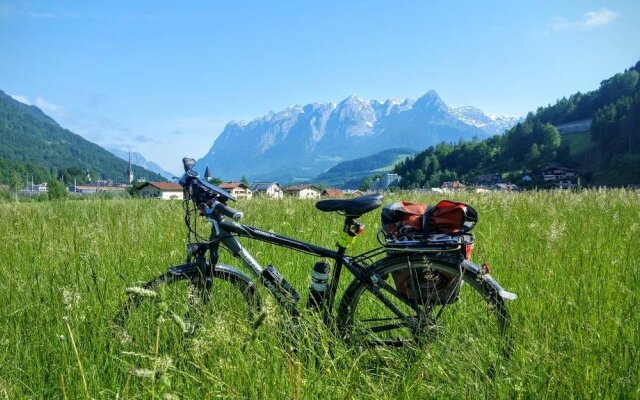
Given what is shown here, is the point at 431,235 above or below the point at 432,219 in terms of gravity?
below

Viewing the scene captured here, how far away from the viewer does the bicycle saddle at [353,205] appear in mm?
3266

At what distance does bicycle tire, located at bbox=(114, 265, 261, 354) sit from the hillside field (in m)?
0.07

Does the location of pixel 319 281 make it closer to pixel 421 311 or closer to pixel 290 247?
pixel 290 247

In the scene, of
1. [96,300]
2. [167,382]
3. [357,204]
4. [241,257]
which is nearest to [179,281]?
[241,257]

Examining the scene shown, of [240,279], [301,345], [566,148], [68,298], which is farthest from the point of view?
[566,148]

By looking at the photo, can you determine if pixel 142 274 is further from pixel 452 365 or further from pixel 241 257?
pixel 452 365

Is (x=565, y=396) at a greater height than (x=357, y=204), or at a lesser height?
lesser

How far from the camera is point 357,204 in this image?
10.8 ft

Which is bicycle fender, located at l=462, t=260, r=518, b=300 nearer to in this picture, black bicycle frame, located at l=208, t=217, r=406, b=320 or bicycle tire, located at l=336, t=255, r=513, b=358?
bicycle tire, located at l=336, t=255, r=513, b=358

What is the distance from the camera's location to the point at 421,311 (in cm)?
325

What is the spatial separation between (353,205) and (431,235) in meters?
0.54

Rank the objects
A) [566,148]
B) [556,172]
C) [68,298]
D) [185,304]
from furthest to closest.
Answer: [566,148]
[556,172]
[185,304]
[68,298]

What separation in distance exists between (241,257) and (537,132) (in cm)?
15252

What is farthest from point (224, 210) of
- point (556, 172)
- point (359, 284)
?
point (556, 172)
